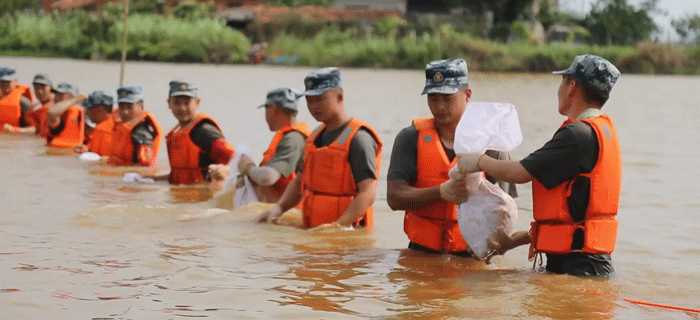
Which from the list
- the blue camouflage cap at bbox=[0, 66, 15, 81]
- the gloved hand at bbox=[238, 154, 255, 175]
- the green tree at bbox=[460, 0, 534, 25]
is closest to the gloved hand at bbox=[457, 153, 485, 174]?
the gloved hand at bbox=[238, 154, 255, 175]

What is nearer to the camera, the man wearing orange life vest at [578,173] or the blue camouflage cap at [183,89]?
the man wearing orange life vest at [578,173]

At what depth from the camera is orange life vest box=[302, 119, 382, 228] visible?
7.27 m

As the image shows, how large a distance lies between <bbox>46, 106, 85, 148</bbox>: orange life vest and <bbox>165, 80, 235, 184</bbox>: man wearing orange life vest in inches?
203

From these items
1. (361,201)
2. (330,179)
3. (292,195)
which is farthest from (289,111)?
(361,201)

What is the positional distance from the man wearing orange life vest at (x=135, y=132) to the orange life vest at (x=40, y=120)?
15.7ft

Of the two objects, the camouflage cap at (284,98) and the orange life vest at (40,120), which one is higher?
the camouflage cap at (284,98)

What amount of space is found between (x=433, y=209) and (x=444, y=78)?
2.54 ft

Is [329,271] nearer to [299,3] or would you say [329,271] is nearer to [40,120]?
[40,120]

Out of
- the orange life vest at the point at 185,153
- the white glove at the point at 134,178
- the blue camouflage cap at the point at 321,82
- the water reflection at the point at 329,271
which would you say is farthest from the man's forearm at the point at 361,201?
the white glove at the point at 134,178

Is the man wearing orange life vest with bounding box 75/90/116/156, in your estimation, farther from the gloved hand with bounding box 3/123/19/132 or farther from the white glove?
the gloved hand with bounding box 3/123/19/132

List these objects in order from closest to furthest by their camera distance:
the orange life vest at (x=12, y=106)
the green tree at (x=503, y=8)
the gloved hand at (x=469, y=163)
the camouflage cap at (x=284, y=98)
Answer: the gloved hand at (x=469, y=163) → the camouflage cap at (x=284, y=98) → the orange life vest at (x=12, y=106) → the green tree at (x=503, y=8)

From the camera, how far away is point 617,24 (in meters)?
64.9

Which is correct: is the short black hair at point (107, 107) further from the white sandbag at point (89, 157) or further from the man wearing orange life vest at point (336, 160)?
the man wearing orange life vest at point (336, 160)

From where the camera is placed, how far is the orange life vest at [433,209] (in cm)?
619
